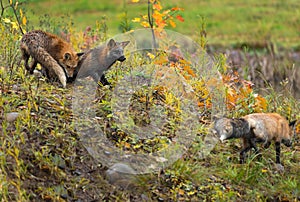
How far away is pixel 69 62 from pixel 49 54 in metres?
0.24

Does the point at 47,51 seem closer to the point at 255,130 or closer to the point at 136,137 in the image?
the point at 136,137

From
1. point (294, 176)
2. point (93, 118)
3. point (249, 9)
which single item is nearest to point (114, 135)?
point (93, 118)

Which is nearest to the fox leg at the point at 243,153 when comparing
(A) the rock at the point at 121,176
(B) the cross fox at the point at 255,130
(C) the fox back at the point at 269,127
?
(B) the cross fox at the point at 255,130

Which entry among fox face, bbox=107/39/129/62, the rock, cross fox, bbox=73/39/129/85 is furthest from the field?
fox face, bbox=107/39/129/62

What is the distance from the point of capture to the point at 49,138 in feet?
19.6

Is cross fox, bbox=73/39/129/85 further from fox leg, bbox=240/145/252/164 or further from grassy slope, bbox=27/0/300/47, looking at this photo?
grassy slope, bbox=27/0/300/47

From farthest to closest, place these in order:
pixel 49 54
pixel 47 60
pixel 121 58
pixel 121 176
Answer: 1. pixel 121 58
2. pixel 49 54
3. pixel 47 60
4. pixel 121 176

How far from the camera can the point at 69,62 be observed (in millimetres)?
7133

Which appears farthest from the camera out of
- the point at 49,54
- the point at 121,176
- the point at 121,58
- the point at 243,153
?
the point at 121,58

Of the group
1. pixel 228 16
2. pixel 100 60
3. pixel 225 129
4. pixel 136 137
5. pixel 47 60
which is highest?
pixel 47 60

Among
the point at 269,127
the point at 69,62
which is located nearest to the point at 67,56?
the point at 69,62

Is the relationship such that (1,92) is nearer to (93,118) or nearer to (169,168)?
(93,118)

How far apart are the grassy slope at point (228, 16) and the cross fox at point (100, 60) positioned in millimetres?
9097

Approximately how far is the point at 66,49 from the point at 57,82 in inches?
16.6
